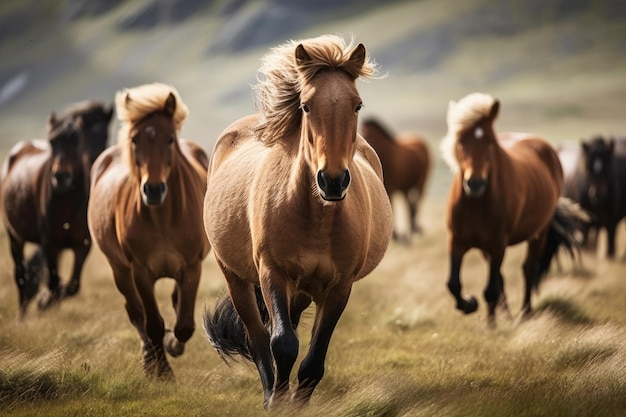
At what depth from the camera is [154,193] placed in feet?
23.1

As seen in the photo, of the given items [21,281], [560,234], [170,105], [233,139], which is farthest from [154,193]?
[560,234]

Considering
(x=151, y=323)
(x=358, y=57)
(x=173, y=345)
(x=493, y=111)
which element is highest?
(x=358, y=57)

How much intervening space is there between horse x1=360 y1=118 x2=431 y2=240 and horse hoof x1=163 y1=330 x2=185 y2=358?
45.6ft

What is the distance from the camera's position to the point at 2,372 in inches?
242

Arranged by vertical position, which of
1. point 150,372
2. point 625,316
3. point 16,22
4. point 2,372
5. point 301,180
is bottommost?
point 625,316

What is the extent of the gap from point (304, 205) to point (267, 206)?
245 mm

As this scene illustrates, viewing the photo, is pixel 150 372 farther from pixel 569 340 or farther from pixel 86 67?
pixel 86 67

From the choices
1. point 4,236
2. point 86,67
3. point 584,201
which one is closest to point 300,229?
point 584,201

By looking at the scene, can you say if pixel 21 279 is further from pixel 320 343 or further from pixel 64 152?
pixel 320 343

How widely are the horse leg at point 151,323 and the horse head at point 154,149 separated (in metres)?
0.62

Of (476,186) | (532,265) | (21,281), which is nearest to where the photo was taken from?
(476,186)

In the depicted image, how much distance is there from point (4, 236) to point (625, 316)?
13016 mm

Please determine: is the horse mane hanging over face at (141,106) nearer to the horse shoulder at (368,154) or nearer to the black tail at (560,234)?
the horse shoulder at (368,154)

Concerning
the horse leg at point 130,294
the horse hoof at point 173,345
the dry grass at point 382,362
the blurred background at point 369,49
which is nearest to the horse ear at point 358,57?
the dry grass at point 382,362
